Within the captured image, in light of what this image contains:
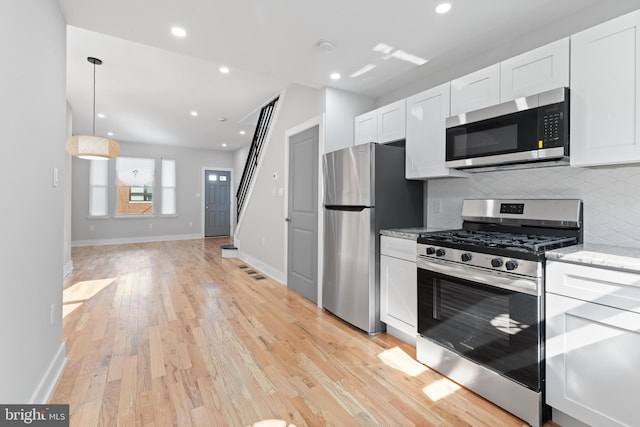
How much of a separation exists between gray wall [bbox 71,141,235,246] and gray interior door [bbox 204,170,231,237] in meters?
0.21

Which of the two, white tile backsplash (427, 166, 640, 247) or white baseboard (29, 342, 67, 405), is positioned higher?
white tile backsplash (427, 166, 640, 247)

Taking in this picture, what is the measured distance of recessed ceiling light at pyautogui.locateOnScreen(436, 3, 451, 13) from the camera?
2.00m

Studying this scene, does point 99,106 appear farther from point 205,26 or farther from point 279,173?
point 205,26

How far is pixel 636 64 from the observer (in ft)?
4.98

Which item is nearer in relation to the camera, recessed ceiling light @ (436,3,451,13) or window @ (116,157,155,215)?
recessed ceiling light @ (436,3,451,13)

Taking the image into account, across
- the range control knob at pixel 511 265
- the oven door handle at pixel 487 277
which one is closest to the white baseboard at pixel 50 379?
the oven door handle at pixel 487 277

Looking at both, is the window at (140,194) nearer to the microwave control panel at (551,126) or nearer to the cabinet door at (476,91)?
the cabinet door at (476,91)

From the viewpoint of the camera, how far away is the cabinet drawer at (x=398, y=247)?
2.39 meters

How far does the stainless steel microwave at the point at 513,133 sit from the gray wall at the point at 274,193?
5.72 feet

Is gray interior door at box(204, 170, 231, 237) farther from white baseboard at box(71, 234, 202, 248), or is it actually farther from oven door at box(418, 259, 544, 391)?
oven door at box(418, 259, 544, 391)

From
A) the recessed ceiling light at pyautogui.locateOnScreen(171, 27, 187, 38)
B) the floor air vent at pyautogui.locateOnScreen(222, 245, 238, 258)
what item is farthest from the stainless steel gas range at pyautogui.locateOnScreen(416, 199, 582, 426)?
the floor air vent at pyautogui.locateOnScreen(222, 245, 238, 258)

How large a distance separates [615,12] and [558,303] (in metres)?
1.95

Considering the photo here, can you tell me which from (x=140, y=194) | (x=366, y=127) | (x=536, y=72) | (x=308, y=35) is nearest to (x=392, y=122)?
(x=366, y=127)

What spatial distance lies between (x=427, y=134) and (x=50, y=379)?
327cm
